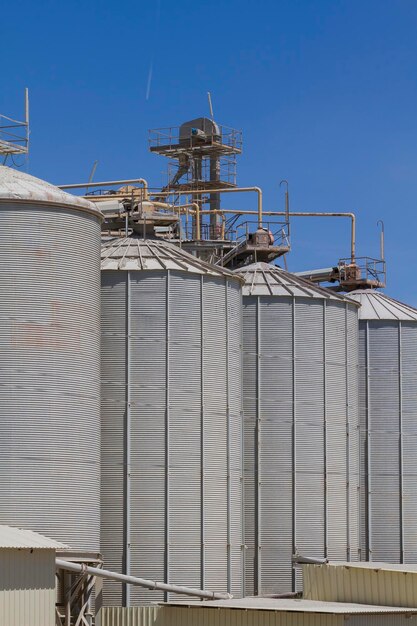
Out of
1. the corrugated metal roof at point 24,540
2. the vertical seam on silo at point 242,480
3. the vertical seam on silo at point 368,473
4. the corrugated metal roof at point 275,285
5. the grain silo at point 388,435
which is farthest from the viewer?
the grain silo at point 388,435

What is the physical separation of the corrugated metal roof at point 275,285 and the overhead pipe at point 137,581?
15037 millimetres

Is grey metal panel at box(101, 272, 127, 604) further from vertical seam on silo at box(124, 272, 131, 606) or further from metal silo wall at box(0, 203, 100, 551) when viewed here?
metal silo wall at box(0, 203, 100, 551)

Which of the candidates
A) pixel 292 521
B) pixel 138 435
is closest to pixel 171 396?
pixel 138 435

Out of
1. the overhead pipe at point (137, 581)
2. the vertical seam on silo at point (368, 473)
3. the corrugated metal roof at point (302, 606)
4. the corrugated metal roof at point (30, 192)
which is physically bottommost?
the corrugated metal roof at point (302, 606)

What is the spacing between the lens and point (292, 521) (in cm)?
6700

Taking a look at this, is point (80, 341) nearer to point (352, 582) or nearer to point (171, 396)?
point (171, 396)

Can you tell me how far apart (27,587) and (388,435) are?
30.0 m

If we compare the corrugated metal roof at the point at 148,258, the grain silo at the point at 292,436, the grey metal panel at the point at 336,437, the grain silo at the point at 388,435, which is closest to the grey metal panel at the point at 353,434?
the grain silo at the point at 292,436

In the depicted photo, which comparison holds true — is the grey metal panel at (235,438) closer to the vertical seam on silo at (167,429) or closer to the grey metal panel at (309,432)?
the vertical seam on silo at (167,429)

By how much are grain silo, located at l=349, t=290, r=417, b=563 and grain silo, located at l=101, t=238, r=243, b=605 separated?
42.4 ft

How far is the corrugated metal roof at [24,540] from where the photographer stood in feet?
157

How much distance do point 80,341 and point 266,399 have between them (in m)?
14.0

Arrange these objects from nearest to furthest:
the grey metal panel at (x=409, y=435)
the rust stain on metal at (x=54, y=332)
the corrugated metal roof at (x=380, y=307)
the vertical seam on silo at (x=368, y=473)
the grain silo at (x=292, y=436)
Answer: the rust stain on metal at (x=54, y=332) → the grain silo at (x=292, y=436) → the vertical seam on silo at (x=368, y=473) → the grey metal panel at (x=409, y=435) → the corrugated metal roof at (x=380, y=307)

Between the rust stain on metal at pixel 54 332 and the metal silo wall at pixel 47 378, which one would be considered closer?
the metal silo wall at pixel 47 378
